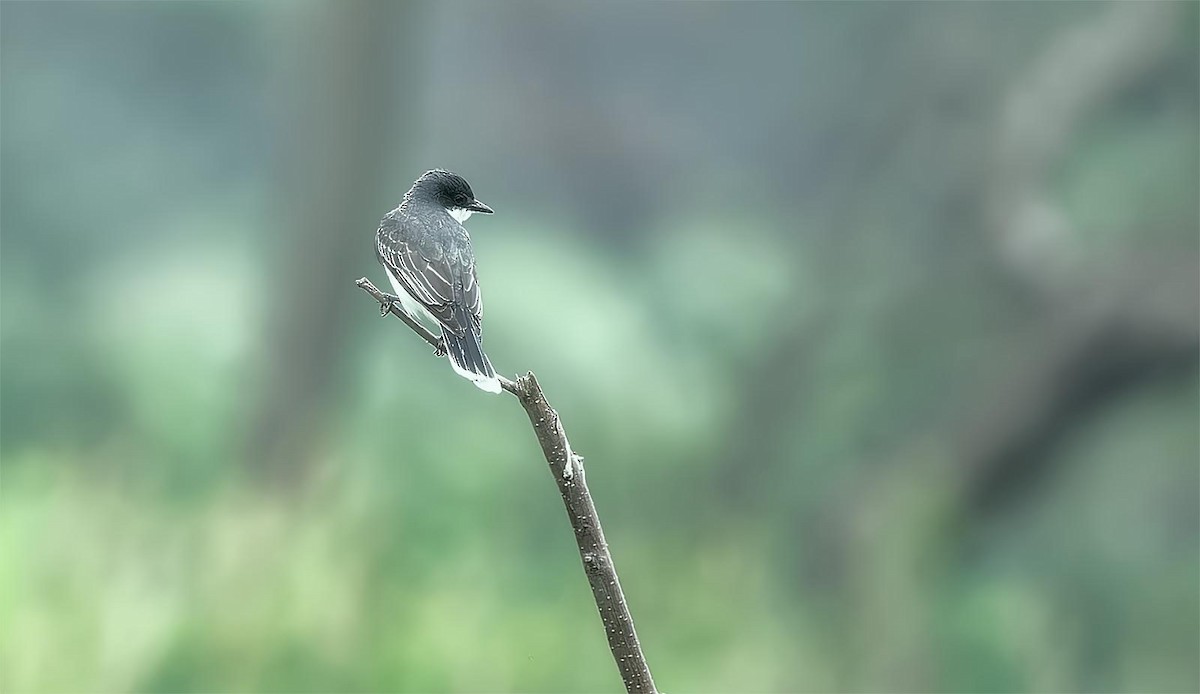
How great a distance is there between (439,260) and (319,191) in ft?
7.01

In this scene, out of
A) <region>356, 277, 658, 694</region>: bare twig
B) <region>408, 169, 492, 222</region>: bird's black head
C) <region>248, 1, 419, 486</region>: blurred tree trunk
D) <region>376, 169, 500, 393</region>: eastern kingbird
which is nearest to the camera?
<region>356, 277, 658, 694</region>: bare twig

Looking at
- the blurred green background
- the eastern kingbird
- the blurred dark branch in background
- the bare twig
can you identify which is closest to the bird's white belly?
the eastern kingbird

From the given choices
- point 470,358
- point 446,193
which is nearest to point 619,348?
point 446,193

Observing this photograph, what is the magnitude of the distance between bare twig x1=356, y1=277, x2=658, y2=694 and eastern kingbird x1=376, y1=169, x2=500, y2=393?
5.9 inches

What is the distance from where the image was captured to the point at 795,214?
11.9 feet

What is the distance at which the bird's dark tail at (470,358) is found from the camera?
1.12 meters

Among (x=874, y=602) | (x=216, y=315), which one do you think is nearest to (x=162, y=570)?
(x=216, y=315)

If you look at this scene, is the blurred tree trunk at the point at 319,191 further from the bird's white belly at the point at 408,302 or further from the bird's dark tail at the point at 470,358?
the bird's dark tail at the point at 470,358

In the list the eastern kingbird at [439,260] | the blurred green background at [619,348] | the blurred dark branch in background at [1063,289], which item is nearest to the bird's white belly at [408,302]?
the eastern kingbird at [439,260]

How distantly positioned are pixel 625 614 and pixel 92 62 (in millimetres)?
2929

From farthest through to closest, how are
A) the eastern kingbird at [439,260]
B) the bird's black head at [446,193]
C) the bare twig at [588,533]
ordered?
the bird's black head at [446,193] < the eastern kingbird at [439,260] < the bare twig at [588,533]

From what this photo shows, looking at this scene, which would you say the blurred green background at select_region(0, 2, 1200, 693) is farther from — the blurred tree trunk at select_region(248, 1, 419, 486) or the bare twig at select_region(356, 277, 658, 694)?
the bare twig at select_region(356, 277, 658, 694)

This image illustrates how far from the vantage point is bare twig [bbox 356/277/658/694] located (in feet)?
3.46

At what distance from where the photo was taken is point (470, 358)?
3.92ft
